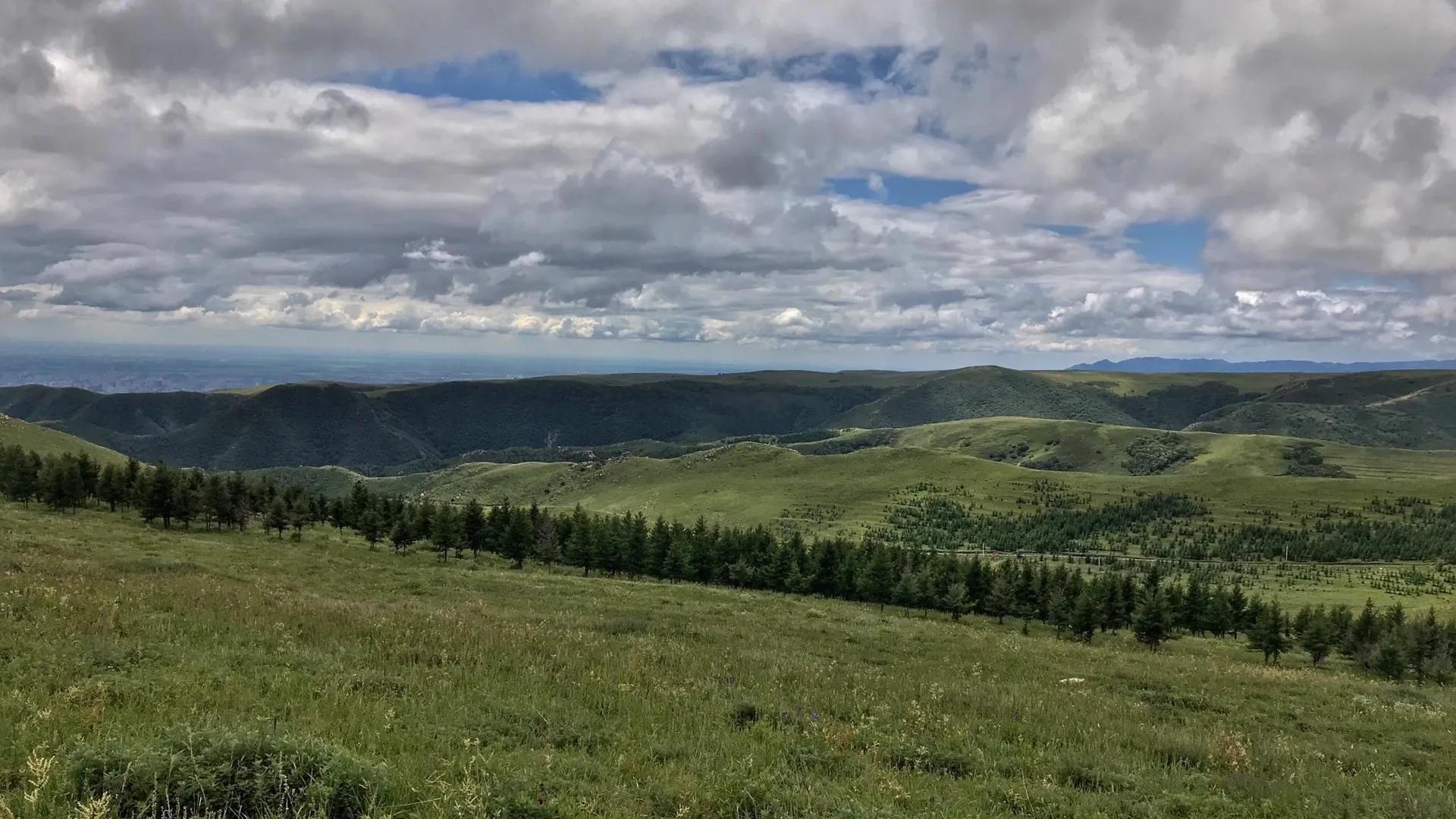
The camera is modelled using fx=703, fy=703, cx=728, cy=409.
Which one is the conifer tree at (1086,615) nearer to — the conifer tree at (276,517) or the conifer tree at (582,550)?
the conifer tree at (582,550)

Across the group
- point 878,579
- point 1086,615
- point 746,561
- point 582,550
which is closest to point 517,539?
point 582,550

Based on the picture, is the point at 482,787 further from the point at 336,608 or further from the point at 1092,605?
the point at 1092,605

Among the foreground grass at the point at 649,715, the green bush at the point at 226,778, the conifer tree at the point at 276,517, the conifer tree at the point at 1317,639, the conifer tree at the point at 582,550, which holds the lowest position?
the conifer tree at the point at 1317,639

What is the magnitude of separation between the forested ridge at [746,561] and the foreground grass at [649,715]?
61988 millimetres

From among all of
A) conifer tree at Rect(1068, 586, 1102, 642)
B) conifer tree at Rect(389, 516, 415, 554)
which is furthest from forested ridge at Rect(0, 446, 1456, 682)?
conifer tree at Rect(389, 516, 415, 554)

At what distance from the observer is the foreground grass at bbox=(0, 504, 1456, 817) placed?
389 inches

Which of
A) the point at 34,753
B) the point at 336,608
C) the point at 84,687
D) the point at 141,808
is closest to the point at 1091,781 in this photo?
the point at 141,808

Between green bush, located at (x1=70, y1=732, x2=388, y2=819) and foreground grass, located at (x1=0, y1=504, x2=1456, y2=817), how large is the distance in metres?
0.33

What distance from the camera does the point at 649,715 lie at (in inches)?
550

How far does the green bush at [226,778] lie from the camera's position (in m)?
7.62

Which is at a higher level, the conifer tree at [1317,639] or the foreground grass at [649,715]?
the foreground grass at [649,715]

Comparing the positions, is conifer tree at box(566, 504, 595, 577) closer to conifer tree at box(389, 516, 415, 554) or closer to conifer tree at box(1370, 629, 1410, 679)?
conifer tree at box(389, 516, 415, 554)

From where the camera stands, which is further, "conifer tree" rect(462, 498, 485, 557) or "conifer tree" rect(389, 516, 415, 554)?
"conifer tree" rect(462, 498, 485, 557)

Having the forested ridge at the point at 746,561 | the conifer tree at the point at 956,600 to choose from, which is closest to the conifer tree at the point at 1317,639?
the forested ridge at the point at 746,561
